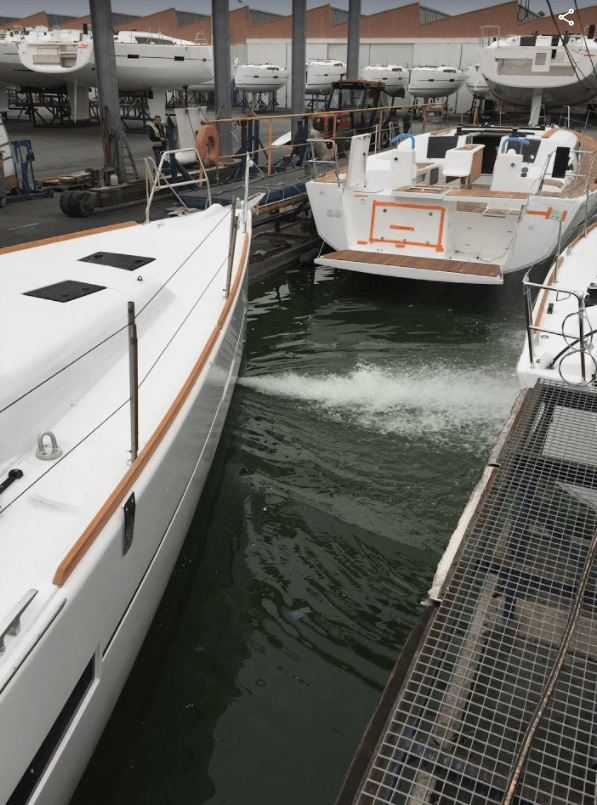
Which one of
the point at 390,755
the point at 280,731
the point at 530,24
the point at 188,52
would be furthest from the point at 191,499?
the point at 530,24

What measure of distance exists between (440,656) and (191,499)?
161cm

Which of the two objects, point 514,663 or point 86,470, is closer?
point 514,663

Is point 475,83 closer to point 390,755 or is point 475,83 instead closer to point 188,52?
point 188,52

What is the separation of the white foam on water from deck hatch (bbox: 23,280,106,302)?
222cm

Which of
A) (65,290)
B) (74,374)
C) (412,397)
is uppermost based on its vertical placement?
(65,290)

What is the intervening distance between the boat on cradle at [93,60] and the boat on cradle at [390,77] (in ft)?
29.9

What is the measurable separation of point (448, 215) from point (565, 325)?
3.79 meters

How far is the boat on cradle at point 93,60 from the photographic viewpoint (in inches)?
701

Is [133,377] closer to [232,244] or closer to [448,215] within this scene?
[232,244]

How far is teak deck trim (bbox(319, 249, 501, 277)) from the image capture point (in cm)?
731

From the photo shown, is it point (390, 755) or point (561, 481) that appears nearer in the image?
point (390, 755)

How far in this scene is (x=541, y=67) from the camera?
15930mm

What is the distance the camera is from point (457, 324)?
7578mm

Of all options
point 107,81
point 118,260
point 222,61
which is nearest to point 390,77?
point 222,61
